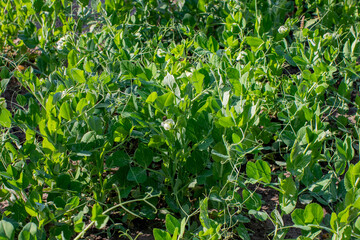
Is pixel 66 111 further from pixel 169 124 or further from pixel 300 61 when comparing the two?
pixel 300 61

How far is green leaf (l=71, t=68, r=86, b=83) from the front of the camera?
154 centimetres

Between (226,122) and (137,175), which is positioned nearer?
(226,122)

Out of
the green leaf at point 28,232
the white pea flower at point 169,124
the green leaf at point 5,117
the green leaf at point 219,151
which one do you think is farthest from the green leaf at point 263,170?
the green leaf at point 5,117

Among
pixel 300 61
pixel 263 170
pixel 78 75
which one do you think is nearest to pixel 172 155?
pixel 263 170

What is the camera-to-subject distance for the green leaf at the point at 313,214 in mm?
1167

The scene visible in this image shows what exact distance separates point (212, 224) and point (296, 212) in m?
0.23

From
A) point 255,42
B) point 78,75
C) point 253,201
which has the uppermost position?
point 78,75

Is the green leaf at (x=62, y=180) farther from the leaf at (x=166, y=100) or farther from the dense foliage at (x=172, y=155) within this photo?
the leaf at (x=166, y=100)

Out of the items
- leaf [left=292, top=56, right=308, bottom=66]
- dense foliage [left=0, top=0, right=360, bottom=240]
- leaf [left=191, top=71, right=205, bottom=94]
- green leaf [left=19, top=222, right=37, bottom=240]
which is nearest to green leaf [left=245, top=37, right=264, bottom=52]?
dense foliage [left=0, top=0, right=360, bottom=240]

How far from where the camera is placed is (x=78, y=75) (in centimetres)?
155

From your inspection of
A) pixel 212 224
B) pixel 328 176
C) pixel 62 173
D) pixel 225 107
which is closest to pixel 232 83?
pixel 225 107

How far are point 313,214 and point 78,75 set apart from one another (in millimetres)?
902

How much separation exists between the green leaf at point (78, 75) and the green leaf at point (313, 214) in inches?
34.1

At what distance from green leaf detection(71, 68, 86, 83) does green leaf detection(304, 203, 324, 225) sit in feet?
2.84
